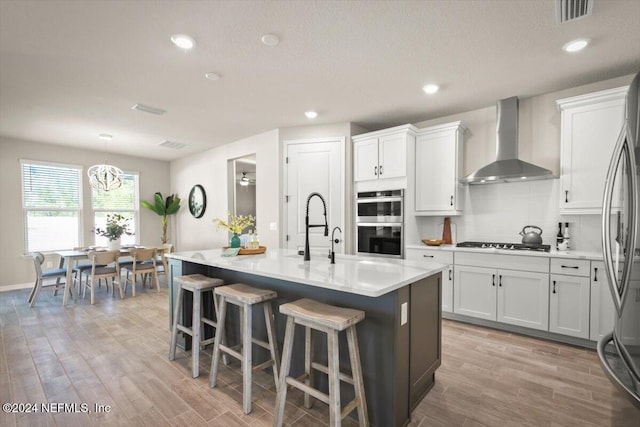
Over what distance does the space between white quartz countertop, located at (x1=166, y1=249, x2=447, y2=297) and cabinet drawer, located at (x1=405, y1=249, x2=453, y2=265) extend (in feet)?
4.92

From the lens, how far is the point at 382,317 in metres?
1.77

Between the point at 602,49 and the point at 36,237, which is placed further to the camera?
the point at 36,237

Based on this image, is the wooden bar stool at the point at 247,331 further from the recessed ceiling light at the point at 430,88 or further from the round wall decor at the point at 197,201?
the round wall decor at the point at 197,201

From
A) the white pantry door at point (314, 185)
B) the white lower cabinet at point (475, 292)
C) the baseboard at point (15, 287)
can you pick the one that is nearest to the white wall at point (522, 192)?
the white lower cabinet at point (475, 292)

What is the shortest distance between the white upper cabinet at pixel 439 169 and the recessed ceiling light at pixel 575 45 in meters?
1.30

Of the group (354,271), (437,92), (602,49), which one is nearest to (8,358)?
(354,271)

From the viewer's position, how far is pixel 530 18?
2.07 m

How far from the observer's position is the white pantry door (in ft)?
14.3

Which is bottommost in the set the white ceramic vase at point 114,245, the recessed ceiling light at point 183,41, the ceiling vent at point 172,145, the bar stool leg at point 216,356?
the bar stool leg at point 216,356

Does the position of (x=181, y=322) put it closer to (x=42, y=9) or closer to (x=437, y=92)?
(x=42, y=9)

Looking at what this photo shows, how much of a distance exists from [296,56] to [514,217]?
3.08m

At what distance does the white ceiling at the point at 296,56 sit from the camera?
2.03 meters

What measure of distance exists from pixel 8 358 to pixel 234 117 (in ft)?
11.4

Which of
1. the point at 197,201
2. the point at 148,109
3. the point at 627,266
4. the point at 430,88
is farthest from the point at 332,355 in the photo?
the point at 197,201
